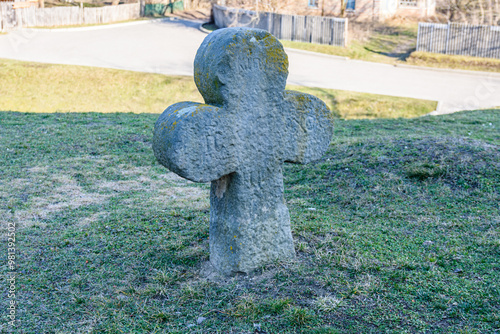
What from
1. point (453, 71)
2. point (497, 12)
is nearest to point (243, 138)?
→ point (453, 71)

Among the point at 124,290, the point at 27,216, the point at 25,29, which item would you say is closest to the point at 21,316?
the point at 124,290

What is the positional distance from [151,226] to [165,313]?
6.01 ft

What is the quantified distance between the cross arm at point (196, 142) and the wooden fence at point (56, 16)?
79.7 feet

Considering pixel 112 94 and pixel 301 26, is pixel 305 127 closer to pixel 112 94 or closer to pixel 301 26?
pixel 112 94

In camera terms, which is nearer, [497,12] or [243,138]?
[243,138]

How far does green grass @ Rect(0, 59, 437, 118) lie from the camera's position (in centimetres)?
1344

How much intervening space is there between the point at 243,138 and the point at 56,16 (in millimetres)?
26114

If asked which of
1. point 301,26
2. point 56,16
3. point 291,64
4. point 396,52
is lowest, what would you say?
point 291,64

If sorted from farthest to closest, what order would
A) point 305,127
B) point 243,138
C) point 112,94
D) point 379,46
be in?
1. point 379,46
2. point 112,94
3. point 305,127
4. point 243,138

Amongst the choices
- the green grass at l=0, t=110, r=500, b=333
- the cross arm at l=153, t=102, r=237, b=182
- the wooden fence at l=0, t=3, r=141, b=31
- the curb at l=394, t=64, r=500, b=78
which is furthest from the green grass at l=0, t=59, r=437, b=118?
the wooden fence at l=0, t=3, r=141, b=31

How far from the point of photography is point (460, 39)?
2194 cm

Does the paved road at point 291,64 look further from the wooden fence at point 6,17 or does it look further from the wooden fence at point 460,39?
the wooden fence at point 460,39

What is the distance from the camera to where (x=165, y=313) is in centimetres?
371

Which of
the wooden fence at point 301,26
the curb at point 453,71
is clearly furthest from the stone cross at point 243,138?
the wooden fence at point 301,26
